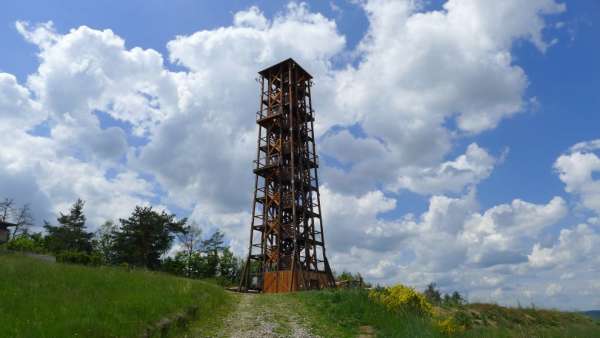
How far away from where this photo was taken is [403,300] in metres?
13.7

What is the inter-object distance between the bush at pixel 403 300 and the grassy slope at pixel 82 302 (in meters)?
5.56

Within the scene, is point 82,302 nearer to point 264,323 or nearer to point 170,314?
point 170,314

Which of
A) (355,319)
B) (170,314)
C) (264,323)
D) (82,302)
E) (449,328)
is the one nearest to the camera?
(82,302)

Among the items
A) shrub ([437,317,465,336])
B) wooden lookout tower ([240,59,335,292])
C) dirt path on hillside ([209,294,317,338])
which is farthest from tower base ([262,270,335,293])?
shrub ([437,317,465,336])

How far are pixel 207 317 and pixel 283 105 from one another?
27.6 metres

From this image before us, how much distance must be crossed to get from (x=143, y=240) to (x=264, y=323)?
1459 inches

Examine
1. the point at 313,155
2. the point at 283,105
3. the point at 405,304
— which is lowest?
the point at 405,304

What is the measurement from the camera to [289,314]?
15461 millimetres

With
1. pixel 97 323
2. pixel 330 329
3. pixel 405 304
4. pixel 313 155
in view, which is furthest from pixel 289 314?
pixel 313 155

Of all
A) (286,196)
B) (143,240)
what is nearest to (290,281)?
(286,196)

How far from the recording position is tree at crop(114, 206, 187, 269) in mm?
46188

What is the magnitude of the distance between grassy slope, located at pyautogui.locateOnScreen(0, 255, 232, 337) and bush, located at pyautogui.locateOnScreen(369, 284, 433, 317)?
5556mm

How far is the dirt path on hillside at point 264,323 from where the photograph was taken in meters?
11.6

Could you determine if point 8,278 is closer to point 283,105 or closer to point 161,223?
point 283,105
